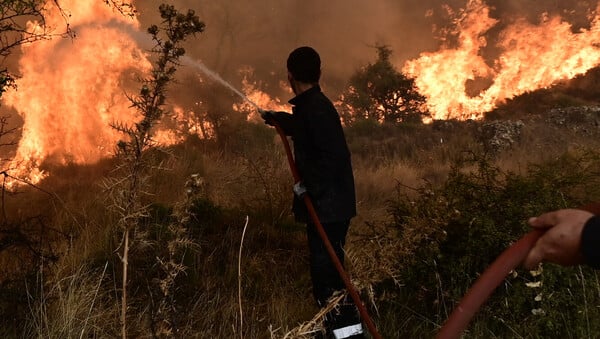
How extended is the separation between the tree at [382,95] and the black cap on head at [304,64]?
2171cm

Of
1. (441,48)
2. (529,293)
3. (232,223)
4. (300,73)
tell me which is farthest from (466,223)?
(441,48)

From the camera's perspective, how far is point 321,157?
3168 millimetres

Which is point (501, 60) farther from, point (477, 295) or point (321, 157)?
point (477, 295)

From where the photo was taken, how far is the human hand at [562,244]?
47.7 inches

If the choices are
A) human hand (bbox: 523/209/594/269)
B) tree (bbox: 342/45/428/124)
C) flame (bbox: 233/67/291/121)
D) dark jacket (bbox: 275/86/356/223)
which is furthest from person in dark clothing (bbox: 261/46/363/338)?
tree (bbox: 342/45/428/124)

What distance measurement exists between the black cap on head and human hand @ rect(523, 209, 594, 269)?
2.30 meters

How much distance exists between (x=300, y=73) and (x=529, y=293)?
2204 millimetres

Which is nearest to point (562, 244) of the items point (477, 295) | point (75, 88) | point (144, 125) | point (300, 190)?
point (477, 295)

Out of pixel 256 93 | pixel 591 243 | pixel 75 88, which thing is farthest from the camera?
pixel 256 93

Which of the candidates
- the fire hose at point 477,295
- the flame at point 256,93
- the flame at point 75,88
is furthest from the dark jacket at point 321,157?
the flame at point 256,93

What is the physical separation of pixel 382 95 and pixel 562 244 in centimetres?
2597

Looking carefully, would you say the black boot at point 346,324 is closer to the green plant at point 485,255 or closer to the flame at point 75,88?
the green plant at point 485,255

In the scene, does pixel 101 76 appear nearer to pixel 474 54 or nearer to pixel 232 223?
pixel 232 223

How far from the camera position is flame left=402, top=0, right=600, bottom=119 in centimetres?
2247
